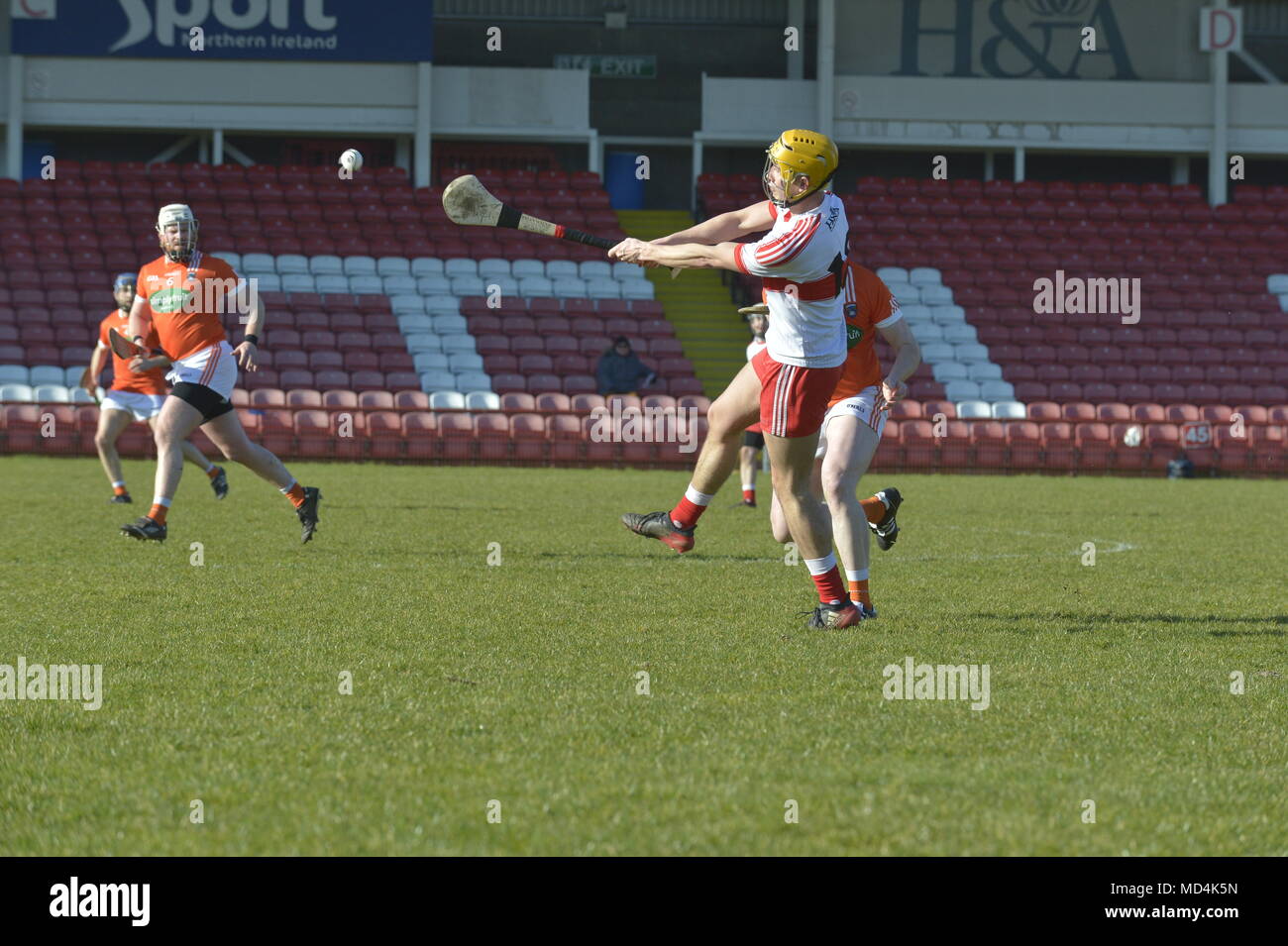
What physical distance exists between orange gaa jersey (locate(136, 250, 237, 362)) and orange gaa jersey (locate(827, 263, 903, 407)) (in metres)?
4.89

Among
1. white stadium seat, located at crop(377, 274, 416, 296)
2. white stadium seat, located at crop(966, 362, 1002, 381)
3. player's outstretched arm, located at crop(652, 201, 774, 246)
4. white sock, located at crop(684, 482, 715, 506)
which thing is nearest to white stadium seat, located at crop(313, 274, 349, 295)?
white stadium seat, located at crop(377, 274, 416, 296)

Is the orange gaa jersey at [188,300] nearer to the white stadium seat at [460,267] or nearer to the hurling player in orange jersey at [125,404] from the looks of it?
the hurling player in orange jersey at [125,404]

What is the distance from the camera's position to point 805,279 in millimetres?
6844

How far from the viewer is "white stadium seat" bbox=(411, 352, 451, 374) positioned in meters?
28.3

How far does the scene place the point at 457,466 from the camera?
24.7 meters

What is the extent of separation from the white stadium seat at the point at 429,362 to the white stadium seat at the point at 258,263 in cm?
429

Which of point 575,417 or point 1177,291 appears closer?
point 575,417

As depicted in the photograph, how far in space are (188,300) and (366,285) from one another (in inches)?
792

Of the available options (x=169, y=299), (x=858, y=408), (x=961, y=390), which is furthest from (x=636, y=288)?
(x=858, y=408)

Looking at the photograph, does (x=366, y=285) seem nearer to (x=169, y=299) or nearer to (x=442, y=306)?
(x=442, y=306)

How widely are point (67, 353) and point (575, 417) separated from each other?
943 cm

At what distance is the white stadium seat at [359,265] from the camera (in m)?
31.1
